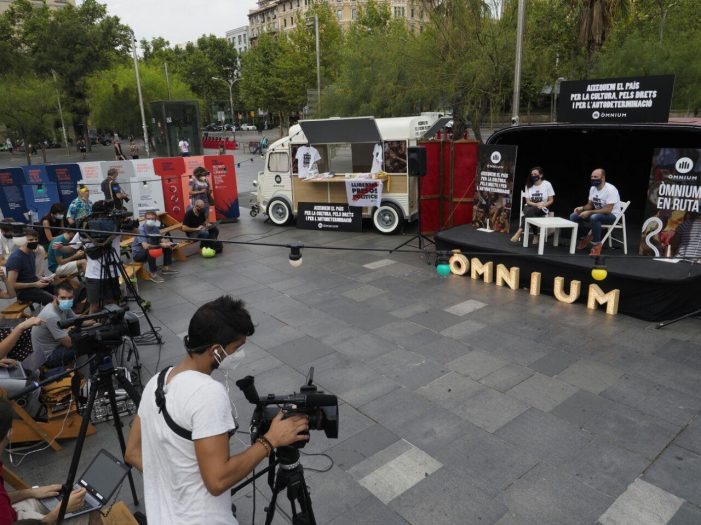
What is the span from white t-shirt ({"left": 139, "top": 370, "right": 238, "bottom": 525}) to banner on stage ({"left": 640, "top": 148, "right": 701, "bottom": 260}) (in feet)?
28.4

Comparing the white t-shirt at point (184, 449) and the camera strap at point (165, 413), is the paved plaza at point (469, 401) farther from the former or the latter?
the camera strap at point (165, 413)

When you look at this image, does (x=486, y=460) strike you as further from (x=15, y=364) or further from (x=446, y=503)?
(x=15, y=364)

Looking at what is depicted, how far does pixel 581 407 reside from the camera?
5648 mm

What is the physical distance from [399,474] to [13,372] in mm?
4025

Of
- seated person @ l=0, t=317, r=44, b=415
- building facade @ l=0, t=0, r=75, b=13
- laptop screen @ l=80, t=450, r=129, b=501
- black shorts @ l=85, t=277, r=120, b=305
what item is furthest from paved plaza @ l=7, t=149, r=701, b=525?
building facade @ l=0, t=0, r=75, b=13

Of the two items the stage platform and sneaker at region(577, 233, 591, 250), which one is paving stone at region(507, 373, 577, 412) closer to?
the stage platform

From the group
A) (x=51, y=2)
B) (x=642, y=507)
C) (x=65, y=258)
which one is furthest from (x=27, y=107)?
(x=51, y=2)

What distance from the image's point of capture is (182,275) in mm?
11164

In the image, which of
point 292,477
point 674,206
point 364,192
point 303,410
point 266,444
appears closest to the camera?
point 266,444

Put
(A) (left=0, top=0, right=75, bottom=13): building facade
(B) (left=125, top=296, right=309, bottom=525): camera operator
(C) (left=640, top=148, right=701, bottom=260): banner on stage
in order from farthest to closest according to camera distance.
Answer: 1. (A) (left=0, top=0, right=75, bottom=13): building facade
2. (C) (left=640, top=148, right=701, bottom=260): banner on stage
3. (B) (left=125, top=296, right=309, bottom=525): camera operator

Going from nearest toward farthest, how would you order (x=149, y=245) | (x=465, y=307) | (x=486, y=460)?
(x=486, y=460) → (x=465, y=307) → (x=149, y=245)

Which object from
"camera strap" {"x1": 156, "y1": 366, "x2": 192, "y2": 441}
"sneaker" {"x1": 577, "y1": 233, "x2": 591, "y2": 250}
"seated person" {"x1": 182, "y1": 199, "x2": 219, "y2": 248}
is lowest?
"sneaker" {"x1": 577, "y1": 233, "x2": 591, "y2": 250}

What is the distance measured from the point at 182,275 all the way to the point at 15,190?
7031 mm

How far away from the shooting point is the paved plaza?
434 cm
